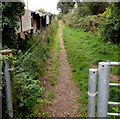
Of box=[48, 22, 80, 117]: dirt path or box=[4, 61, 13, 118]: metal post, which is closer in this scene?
box=[4, 61, 13, 118]: metal post

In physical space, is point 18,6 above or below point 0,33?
above

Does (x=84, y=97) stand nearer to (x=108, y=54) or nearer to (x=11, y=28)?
(x=11, y=28)

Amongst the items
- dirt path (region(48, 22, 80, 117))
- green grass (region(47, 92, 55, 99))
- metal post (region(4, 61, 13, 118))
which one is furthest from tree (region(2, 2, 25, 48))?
metal post (region(4, 61, 13, 118))

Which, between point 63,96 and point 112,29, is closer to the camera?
point 63,96

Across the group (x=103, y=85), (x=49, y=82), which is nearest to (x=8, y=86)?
(x=103, y=85)

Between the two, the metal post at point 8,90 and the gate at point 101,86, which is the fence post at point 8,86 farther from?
the gate at point 101,86

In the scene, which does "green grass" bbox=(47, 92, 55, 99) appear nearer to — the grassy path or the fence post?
the grassy path

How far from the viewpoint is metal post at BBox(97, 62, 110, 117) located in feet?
5.65

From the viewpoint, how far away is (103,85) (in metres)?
1.78

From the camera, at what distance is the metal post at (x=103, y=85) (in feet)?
5.65

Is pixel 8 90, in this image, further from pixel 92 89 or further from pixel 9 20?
pixel 9 20

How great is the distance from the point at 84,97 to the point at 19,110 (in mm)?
2012

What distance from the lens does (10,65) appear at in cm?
283

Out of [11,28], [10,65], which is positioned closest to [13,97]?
[10,65]
